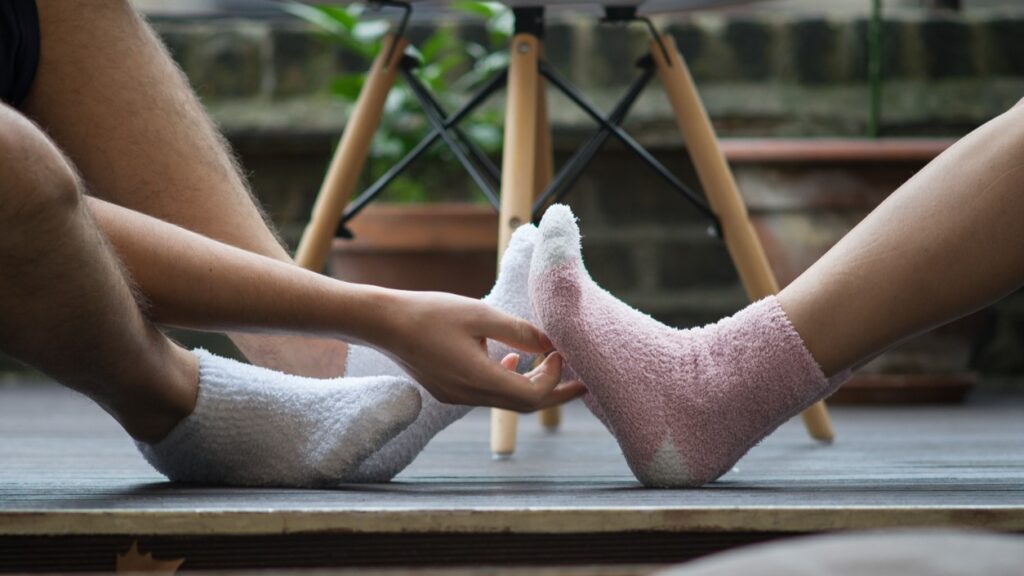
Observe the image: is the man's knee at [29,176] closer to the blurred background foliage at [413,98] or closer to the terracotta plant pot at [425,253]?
the terracotta plant pot at [425,253]

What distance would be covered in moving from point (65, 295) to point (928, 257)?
0.48 metres

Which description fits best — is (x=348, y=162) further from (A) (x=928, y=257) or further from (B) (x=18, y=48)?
(A) (x=928, y=257)

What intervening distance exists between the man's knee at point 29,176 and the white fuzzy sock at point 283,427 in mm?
227

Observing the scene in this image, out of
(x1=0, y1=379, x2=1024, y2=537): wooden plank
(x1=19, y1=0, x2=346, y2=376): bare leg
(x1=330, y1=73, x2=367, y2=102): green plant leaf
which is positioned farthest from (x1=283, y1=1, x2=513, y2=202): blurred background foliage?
(x1=19, y1=0, x2=346, y2=376): bare leg

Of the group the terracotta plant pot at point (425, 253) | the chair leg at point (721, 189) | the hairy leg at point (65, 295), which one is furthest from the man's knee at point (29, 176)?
the terracotta plant pot at point (425, 253)

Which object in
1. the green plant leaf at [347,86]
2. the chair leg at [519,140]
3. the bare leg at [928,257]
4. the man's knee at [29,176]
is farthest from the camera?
the green plant leaf at [347,86]

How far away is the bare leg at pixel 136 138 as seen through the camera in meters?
0.89

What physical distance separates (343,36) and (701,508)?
62.6 inches

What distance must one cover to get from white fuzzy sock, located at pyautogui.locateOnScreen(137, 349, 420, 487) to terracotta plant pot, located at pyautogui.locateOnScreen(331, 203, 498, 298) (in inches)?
40.2

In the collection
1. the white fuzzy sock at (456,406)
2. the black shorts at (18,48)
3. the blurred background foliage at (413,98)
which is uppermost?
the black shorts at (18,48)

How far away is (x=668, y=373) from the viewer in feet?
2.59

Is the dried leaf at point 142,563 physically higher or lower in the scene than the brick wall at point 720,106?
higher

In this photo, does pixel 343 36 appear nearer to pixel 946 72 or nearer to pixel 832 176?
pixel 832 176

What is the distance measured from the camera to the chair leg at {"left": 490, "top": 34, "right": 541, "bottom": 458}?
1.17m
